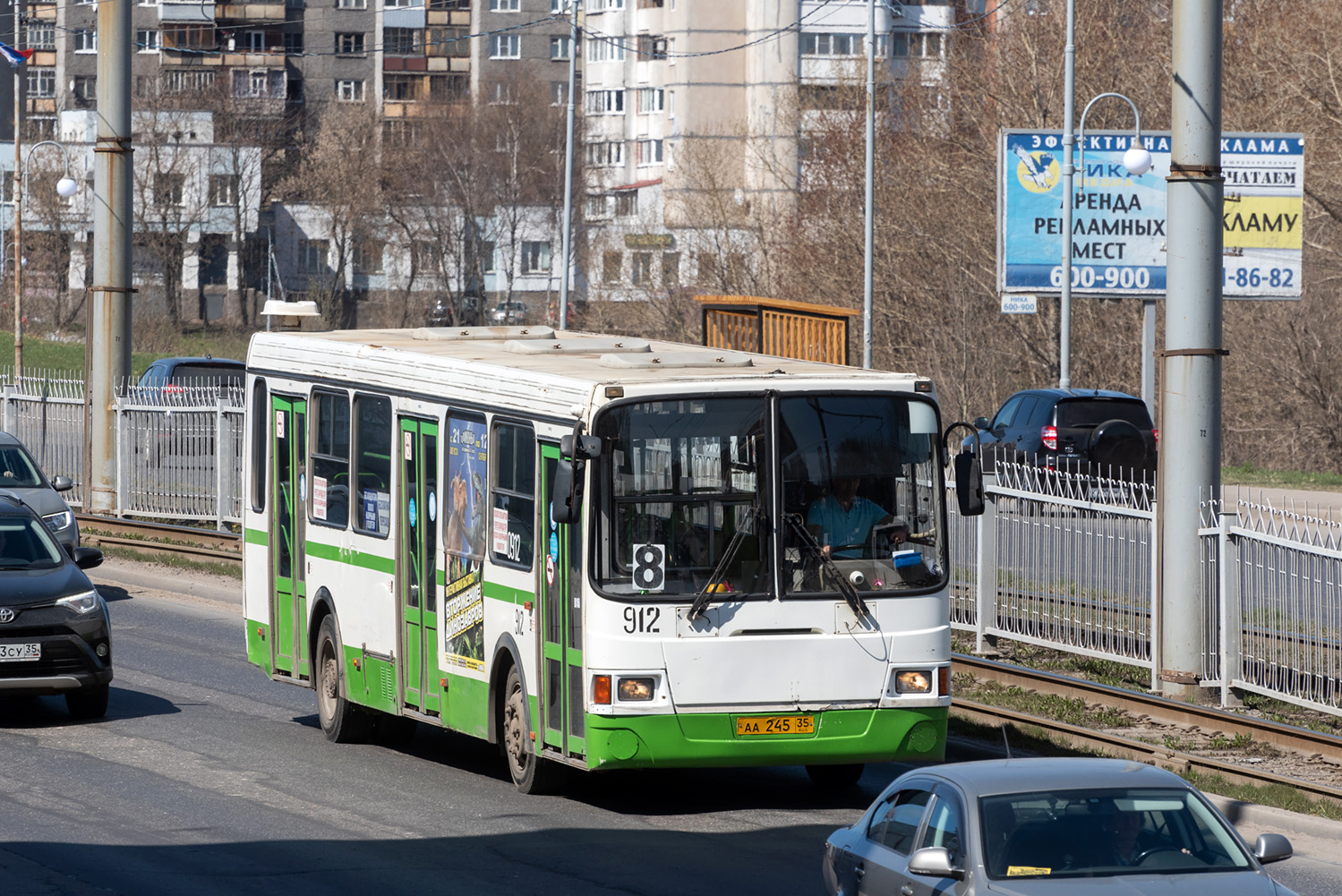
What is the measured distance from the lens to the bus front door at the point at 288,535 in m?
14.4

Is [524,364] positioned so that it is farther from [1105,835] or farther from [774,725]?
[1105,835]

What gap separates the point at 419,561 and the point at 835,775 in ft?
9.70

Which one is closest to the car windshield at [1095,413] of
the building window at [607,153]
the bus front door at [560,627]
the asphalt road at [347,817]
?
the asphalt road at [347,817]

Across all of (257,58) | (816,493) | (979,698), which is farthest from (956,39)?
(257,58)

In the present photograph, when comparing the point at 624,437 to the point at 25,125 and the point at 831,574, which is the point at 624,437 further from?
the point at 25,125

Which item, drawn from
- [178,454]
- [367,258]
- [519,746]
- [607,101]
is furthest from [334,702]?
[607,101]

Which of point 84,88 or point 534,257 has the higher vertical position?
point 84,88

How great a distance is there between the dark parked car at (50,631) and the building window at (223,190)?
292 ft

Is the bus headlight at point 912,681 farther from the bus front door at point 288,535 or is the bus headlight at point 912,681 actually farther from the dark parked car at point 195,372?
the dark parked car at point 195,372

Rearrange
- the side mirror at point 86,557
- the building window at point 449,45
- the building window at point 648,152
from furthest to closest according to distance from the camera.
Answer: the building window at point 449,45
the building window at point 648,152
the side mirror at point 86,557

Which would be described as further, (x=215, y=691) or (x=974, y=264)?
(x=974, y=264)

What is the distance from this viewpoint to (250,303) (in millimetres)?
104688

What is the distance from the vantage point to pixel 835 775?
1212 centimetres

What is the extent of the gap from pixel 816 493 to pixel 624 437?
1.10 metres
